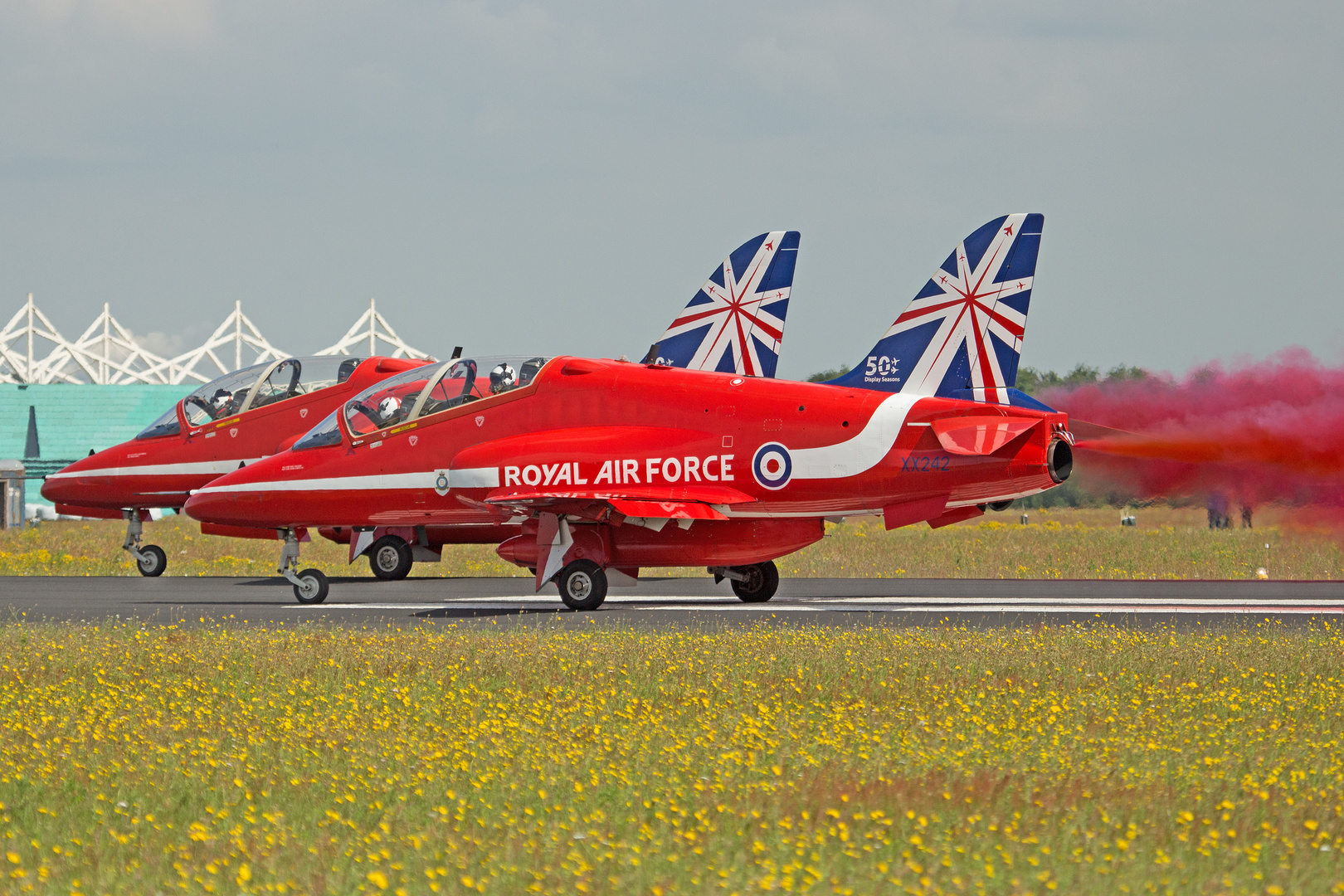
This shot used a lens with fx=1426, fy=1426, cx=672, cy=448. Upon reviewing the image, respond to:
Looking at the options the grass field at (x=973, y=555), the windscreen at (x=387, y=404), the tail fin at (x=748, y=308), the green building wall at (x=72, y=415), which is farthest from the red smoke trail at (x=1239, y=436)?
the green building wall at (x=72, y=415)

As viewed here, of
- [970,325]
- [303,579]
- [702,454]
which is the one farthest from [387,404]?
[970,325]

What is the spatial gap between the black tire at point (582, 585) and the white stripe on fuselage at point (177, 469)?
30.3 ft

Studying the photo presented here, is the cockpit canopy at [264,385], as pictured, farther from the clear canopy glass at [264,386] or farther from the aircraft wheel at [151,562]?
the aircraft wheel at [151,562]

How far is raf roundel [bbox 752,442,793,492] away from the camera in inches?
741

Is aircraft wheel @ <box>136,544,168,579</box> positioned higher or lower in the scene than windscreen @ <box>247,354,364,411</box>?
lower

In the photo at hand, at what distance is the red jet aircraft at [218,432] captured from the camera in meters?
26.2

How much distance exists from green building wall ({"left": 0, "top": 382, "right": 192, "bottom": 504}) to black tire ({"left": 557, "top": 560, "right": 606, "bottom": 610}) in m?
96.8

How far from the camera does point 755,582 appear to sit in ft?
68.1

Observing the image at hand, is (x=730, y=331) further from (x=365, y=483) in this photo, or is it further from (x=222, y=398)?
(x=222, y=398)

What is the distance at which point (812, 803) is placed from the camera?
22.0ft

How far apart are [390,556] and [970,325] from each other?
40.1 feet

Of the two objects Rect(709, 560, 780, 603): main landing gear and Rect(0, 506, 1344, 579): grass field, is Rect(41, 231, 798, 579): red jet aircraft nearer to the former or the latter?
Rect(0, 506, 1344, 579): grass field

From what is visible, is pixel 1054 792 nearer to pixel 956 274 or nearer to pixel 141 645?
pixel 141 645

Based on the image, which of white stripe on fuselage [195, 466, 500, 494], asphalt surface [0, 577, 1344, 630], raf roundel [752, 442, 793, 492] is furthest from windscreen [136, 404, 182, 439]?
raf roundel [752, 442, 793, 492]
